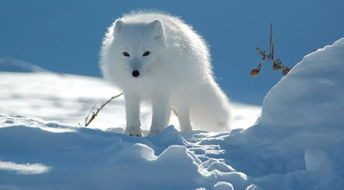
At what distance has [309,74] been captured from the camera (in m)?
3.17

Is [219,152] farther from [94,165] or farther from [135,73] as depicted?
[135,73]

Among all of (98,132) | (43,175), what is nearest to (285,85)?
(98,132)

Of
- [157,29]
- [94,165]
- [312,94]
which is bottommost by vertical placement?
[94,165]

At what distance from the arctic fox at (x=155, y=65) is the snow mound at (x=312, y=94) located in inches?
51.5

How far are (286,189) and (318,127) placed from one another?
0.58 meters

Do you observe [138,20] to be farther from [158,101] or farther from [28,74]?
[28,74]

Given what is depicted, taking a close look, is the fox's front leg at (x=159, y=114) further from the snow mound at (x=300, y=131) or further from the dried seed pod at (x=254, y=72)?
the snow mound at (x=300, y=131)

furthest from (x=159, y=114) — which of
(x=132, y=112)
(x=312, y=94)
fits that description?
(x=312, y=94)

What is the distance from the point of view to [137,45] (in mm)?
4246

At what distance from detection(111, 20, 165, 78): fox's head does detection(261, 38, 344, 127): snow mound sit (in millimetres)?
1279

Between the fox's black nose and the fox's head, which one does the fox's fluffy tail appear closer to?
the fox's head

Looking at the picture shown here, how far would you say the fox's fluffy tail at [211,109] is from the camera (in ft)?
17.6

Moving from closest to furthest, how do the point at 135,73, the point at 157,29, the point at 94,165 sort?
1. the point at 94,165
2. the point at 135,73
3. the point at 157,29

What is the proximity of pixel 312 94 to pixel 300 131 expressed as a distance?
246 mm
